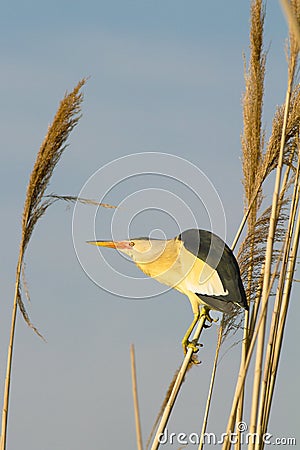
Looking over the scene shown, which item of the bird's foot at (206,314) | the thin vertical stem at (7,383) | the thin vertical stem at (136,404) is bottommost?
the thin vertical stem at (136,404)

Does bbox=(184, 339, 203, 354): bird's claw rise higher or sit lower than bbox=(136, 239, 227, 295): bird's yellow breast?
lower

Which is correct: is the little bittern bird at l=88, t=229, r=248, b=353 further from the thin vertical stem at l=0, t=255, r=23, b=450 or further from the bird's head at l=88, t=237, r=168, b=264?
the thin vertical stem at l=0, t=255, r=23, b=450

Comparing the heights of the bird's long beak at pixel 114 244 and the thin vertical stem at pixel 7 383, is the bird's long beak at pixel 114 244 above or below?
above

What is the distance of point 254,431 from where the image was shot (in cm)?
269

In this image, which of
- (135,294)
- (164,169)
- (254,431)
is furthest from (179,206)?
Answer: (254,431)

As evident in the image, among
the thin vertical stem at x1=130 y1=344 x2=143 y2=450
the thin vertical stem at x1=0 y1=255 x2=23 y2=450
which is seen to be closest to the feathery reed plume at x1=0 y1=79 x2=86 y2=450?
the thin vertical stem at x1=0 y1=255 x2=23 y2=450

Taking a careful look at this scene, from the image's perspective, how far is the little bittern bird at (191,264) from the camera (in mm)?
2855

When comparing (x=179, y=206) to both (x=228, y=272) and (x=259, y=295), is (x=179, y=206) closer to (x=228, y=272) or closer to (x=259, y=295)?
(x=228, y=272)

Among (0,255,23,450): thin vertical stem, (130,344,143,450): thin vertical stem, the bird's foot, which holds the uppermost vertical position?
the bird's foot

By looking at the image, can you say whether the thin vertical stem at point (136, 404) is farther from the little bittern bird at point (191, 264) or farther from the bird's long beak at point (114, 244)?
the bird's long beak at point (114, 244)

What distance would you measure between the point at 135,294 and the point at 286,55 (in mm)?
1091

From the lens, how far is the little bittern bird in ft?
9.37

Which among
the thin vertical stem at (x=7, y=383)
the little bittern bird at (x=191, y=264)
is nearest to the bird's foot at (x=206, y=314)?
the little bittern bird at (x=191, y=264)

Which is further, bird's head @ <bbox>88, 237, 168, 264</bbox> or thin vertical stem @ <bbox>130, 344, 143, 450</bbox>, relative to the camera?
bird's head @ <bbox>88, 237, 168, 264</bbox>
